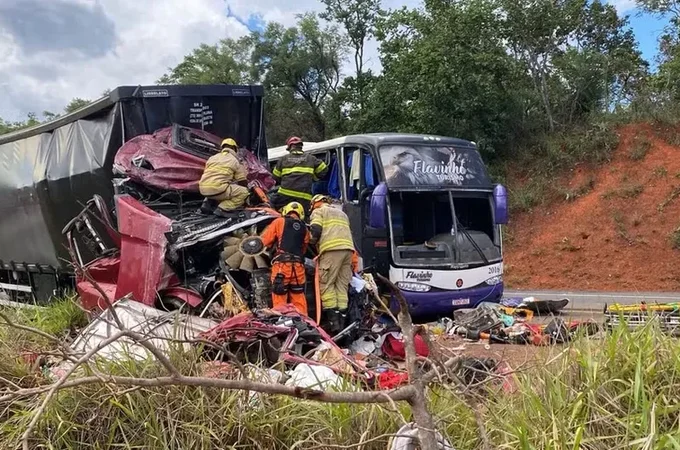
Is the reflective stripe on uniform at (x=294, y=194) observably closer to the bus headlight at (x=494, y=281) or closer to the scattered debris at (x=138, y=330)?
the bus headlight at (x=494, y=281)

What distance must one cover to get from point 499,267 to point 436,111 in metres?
11.5

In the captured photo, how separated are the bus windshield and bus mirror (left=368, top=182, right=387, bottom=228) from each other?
0.35 m

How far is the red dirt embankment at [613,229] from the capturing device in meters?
15.5

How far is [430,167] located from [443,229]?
34.2 inches

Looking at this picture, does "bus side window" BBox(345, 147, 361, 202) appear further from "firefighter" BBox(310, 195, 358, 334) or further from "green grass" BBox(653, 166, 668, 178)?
"green grass" BBox(653, 166, 668, 178)

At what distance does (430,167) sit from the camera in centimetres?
910

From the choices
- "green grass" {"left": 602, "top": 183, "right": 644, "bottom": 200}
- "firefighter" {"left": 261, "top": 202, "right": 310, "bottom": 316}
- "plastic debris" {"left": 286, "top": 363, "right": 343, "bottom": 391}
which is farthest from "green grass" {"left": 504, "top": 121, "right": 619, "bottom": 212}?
"plastic debris" {"left": 286, "top": 363, "right": 343, "bottom": 391}

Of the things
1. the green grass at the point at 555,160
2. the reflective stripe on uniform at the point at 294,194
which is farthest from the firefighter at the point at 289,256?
the green grass at the point at 555,160

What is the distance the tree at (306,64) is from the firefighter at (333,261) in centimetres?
2100

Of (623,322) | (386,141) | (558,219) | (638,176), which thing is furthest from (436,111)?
(623,322)

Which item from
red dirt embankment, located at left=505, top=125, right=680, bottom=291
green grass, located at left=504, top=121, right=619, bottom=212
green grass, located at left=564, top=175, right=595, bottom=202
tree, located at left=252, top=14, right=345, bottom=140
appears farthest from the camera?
tree, located at left=252, top=14, right=345, bottom=140

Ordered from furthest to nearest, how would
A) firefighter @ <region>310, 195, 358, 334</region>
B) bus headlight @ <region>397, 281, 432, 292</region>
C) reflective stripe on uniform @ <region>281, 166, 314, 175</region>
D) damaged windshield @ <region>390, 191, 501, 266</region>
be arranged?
reflective stripe on uniform @ <region>281, 166, 314, 175</region> → damaged windshield @ <region>390, 191, 501, 266</region> → bus headlight @ <region>397, 281, 432, 292</region> → firefighter @ <region>310, 195, 358, 334</region>

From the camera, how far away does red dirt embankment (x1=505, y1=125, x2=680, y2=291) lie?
Result: 611 inches

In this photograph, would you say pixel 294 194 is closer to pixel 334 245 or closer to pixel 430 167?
pixel 430 167
